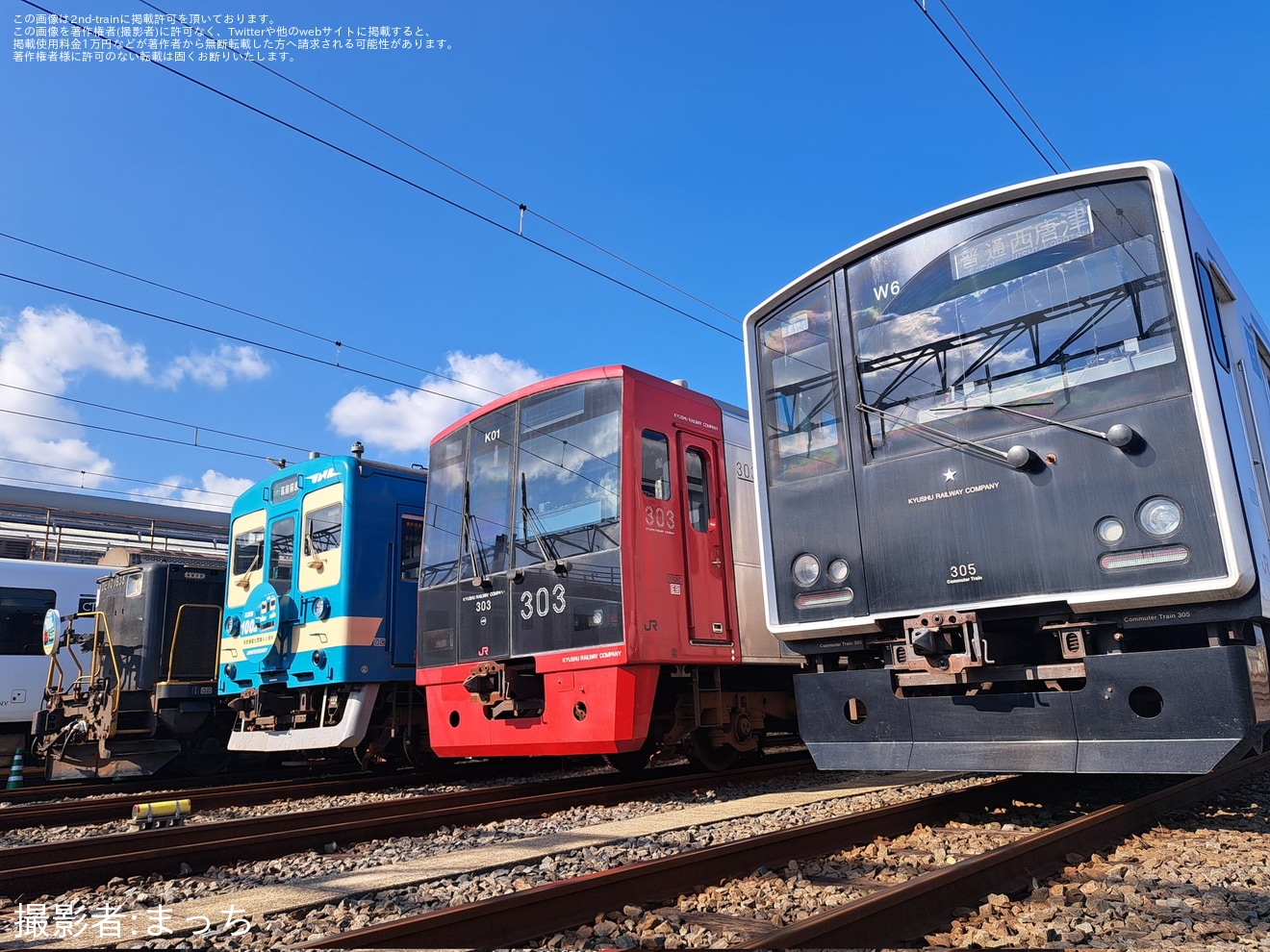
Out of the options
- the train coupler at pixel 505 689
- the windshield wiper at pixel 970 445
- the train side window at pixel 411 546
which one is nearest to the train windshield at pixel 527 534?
the train coupler at pixel 505 689

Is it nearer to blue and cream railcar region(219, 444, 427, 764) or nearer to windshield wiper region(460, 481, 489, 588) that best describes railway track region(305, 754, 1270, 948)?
windshield wiper region(460, 481, 489, 588)

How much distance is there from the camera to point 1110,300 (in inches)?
184

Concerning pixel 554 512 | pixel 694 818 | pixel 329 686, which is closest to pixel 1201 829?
pixel 694 818

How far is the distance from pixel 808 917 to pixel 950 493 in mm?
2461

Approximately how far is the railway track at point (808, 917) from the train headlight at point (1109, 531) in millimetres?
1438

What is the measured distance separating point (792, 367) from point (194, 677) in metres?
9.20

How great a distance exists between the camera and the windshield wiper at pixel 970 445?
4711mm

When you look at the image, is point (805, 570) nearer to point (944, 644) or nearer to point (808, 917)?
point (944, 644)

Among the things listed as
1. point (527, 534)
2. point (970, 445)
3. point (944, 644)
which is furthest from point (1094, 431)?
point (527, 534)

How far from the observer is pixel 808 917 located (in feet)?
11.5

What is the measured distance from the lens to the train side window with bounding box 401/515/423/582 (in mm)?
9984

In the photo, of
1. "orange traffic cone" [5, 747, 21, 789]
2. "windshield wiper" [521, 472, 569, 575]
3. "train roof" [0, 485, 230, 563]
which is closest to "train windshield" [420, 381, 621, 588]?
"windshield wiper" [521, 472, 569, 575]

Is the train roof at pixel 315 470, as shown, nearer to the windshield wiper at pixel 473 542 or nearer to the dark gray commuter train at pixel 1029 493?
the windshield wiper at pixel 473 542

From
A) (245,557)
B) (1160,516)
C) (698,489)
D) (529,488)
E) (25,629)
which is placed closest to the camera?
(1160,516)
